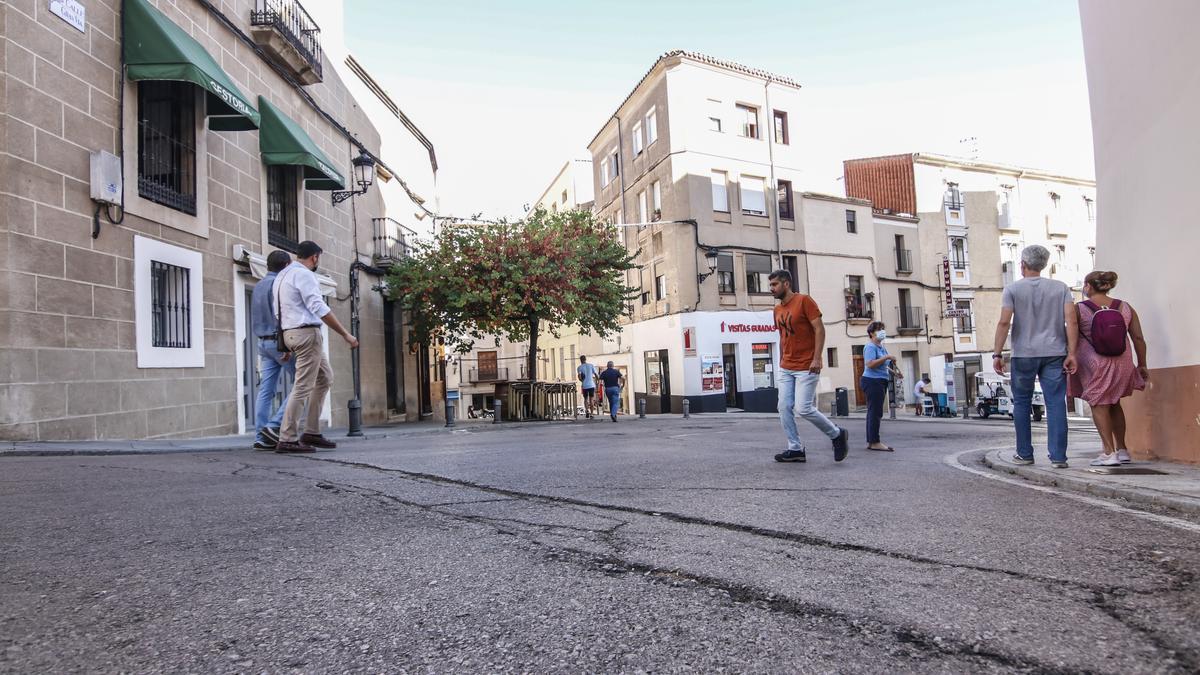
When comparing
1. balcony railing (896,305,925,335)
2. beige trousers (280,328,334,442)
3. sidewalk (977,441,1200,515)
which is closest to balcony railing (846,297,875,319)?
balcony railing (896,305,925,335)

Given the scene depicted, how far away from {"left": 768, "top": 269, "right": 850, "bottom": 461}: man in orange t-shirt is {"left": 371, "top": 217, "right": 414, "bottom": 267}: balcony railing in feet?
50.6

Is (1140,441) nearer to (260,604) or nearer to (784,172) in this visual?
(260,604)

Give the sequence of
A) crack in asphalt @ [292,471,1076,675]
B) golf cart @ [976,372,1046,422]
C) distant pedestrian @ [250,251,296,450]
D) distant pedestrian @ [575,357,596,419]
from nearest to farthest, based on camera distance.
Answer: crack in asphalt @ [292,471,1076,675] < distant pedestrian @ [250,251,296,450] < golf cart @ [976,372,1046,422] < distant pedestrian @ [575,357,596,419]

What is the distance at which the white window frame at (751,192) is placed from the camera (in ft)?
93.5

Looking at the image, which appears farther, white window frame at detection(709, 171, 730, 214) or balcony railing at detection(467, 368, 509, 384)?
balcony railing at detection(467, 368, 509, 384)

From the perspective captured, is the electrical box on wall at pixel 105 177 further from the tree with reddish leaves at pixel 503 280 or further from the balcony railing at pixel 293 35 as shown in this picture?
the tree with reddish leaves at pixel 503 280

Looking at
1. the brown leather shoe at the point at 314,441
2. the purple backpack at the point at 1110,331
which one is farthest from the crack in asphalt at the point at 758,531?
the purple backpack at the point at 1110,331

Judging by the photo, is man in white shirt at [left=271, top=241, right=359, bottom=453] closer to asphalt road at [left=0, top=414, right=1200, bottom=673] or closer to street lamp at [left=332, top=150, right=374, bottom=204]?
asphalt road at [left=0, top=414, right=1200, bottom=673]

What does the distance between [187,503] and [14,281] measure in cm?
498

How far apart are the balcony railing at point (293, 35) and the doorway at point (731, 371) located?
17.7 metres

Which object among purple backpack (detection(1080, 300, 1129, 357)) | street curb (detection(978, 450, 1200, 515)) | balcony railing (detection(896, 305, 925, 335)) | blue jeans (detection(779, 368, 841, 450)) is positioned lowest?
street curb (detection(978, 450, 1200, 515))

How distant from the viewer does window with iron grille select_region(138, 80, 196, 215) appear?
9.34 m

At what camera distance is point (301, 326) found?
21.4ft

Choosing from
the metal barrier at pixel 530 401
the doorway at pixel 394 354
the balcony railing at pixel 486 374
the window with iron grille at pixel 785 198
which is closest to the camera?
the metal barrier at pixel 530 401
